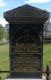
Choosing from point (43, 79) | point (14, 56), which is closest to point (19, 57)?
point (14, 56)

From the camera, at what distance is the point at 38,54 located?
45.5 feet

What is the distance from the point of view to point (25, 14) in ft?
45.0

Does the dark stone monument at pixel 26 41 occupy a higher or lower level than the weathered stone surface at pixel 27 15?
lower

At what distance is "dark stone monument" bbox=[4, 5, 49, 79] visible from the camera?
13.7 meters

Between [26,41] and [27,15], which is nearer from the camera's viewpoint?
[27,15]

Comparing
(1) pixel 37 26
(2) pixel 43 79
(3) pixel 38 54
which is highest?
(1) pixel 37 26

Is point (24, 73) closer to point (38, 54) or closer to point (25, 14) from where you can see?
point (38, 54)

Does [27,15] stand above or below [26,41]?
above

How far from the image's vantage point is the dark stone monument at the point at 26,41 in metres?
13.7

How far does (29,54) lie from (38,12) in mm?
1541

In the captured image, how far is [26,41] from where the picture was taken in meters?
13.8

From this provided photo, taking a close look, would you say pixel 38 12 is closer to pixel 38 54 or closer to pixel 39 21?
pixel 39 21

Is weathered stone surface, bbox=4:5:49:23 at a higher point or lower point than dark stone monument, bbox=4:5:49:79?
higher

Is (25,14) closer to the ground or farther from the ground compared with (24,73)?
farther from the ground
